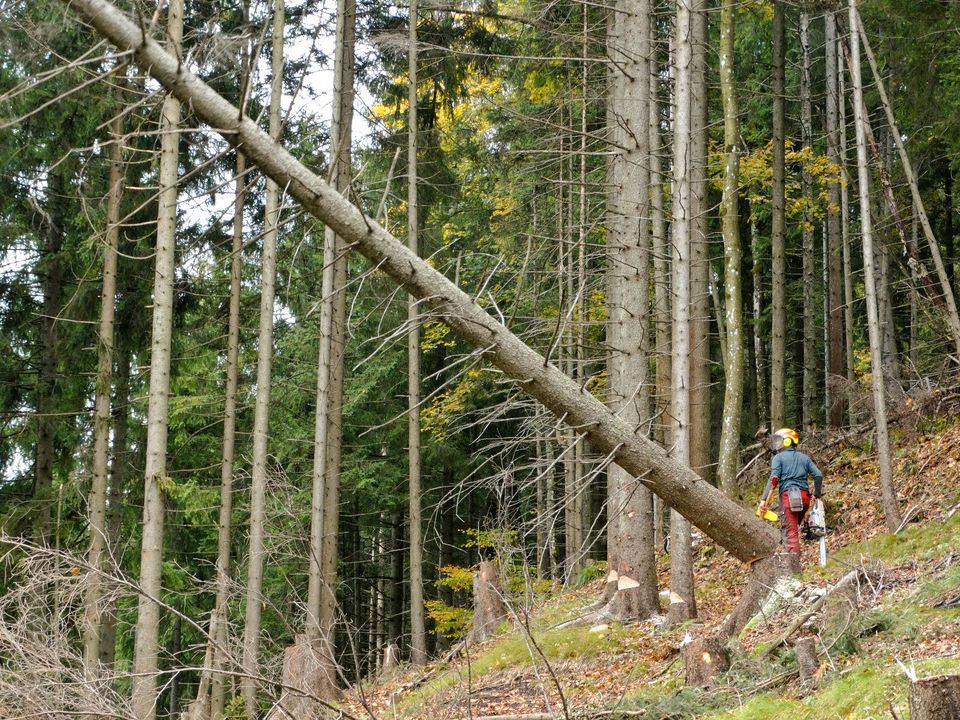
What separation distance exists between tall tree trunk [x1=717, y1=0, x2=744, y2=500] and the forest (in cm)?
6

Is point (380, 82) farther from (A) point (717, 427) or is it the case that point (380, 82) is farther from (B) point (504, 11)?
(A) point (717, 427)

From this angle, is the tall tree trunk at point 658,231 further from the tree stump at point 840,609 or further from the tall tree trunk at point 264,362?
the tall tree trunk at point 264,362

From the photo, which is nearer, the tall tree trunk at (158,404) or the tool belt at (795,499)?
the tool belt at (795,499)

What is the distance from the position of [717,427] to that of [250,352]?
13.4m

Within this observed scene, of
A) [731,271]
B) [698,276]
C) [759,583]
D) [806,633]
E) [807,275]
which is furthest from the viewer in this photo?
[807,275]

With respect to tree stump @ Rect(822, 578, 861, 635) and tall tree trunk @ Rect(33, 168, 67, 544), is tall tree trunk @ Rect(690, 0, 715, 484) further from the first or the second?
tall tree trunk @ Rect(33, 168, 67, 544)

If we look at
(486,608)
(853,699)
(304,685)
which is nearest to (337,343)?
(486,608)

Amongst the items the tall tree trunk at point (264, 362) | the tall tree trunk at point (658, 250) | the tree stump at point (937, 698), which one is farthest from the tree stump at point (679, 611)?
the tall tree trunk at point (264, 362)

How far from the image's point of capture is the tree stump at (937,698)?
4469mm

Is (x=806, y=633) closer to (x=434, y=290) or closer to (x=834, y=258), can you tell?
(x=434, y=290)

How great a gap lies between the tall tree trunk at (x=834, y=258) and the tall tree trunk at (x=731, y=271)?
3.88 m

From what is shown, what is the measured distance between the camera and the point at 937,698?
4488 millimetres

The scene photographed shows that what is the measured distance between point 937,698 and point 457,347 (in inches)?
839

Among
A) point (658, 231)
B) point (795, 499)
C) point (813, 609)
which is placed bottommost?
point (813, 609)
